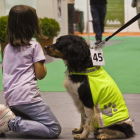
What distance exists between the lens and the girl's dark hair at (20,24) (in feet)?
12.0

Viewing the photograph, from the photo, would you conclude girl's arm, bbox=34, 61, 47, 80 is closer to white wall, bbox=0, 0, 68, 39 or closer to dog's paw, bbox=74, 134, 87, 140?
dog's paw, bbox=74, 134, 87, 140

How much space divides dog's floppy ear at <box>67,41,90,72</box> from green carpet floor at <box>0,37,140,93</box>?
97.7 inches

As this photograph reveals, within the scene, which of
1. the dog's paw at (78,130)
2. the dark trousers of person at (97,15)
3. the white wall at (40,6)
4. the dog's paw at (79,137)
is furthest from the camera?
the dark trousers of person at (97,15)

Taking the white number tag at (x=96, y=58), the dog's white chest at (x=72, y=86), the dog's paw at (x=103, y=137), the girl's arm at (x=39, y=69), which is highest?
the white number tag at (x=96, y=58)

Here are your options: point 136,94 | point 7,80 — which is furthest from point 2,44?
point 7,80

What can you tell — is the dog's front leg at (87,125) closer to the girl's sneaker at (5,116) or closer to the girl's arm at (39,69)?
the girl's arm at (39,69)

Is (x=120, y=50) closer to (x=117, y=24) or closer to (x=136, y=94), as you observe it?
(x=136, y=94)

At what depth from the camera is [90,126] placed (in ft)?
11.6

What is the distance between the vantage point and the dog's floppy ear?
346 cm

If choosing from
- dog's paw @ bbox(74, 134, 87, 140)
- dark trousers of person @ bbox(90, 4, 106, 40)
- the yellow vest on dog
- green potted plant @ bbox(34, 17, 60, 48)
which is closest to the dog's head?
the yellow vest on dog

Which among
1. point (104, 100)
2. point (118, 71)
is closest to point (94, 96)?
point (104, 100)

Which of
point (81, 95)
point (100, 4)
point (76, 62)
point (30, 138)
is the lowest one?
point (30, 138)

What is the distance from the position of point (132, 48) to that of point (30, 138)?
8.57 metres

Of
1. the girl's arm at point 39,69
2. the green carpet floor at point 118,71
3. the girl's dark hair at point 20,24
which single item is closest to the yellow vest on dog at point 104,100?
the girl's arm at point 39,69
